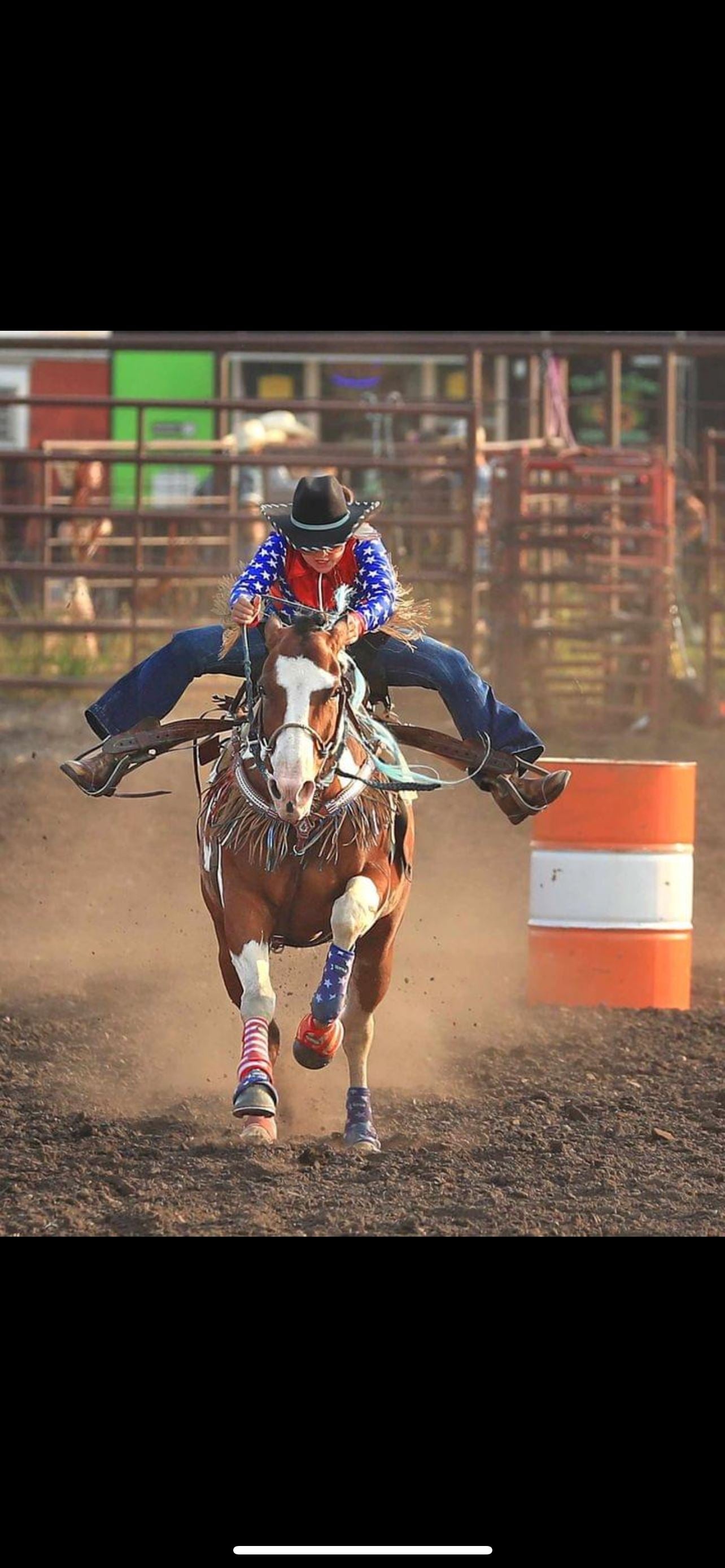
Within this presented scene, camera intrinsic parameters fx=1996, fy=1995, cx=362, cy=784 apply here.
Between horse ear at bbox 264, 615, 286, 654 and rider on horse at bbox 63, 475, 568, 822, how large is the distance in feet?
0.27

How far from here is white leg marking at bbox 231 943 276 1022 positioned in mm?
5230

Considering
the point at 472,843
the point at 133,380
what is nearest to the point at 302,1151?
the point at 472,843

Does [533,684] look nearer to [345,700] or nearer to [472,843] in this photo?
[472,843]

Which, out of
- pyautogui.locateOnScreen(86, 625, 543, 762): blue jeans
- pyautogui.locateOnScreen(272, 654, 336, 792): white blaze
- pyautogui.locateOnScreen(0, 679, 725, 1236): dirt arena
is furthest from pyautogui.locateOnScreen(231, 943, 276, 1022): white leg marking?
pyautogui.locateOnScreen(86, 625, 543, 762): blue jeans

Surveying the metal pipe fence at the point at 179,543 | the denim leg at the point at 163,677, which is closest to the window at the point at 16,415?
the metal pipe fence at the point at 179,543

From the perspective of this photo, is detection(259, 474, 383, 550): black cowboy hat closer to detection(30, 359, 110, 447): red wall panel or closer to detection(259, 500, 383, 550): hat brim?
detection(259, 500, 383, 550): hat brim

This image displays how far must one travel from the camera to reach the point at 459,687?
18.9 ft

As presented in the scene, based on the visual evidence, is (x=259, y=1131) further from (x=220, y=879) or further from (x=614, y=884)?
(x=614, y=884)

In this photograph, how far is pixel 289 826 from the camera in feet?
17.4

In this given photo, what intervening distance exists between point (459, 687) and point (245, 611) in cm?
86

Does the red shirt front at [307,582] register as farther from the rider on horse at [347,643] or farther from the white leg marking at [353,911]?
the white leg marking at [353,911]

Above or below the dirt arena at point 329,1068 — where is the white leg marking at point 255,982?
above

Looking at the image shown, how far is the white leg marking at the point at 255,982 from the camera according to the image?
17.2 feet

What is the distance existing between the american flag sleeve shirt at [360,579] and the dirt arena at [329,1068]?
4.77 feet
